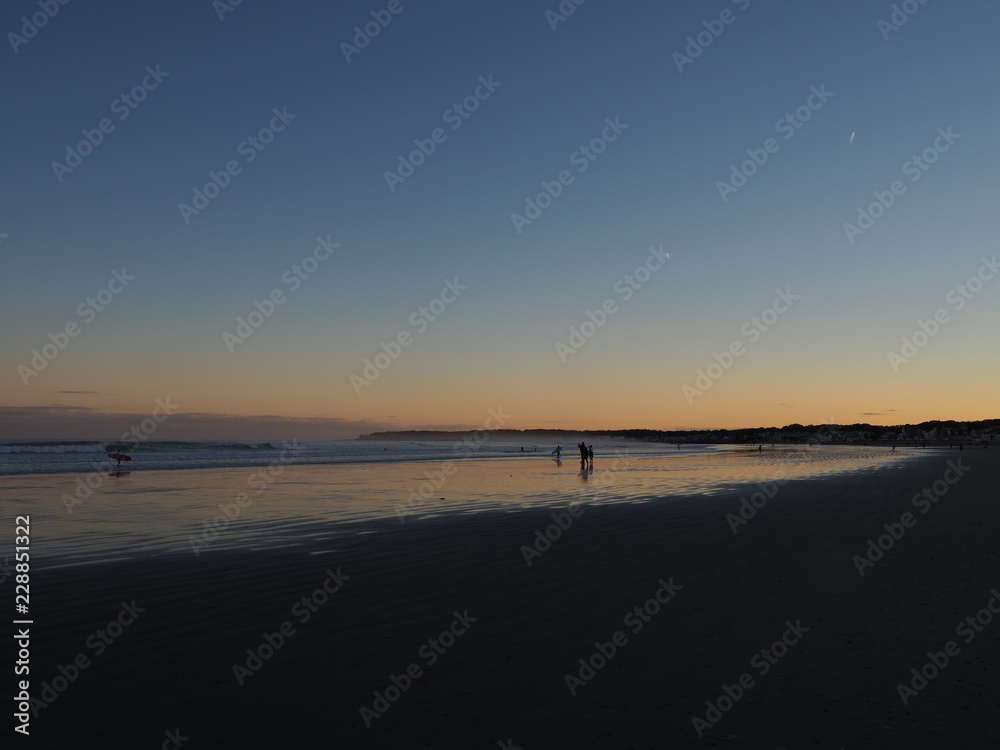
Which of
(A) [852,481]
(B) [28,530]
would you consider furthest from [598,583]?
(A) [852,481]

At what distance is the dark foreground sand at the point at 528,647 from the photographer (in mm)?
5543

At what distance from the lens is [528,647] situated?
7.57m

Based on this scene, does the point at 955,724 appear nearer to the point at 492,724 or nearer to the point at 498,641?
the point at 492,724

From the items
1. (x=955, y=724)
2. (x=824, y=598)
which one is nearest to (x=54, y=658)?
(x=955, y=724)

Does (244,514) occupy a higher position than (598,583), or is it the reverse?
(244,514)

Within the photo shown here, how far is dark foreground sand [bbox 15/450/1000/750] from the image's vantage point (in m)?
5.54

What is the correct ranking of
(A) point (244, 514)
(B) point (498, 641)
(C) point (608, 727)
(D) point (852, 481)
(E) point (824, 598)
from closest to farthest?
(C) point (608, 727) → (B) point (498, 641) → (E) point (824, 598) → (A) point (244, 514) → (D) point (852, 481)

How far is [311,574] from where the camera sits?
11445mm

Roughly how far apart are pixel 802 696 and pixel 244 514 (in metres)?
17.0

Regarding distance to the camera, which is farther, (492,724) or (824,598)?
(824,598)

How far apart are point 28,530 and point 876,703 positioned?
18.7 meters

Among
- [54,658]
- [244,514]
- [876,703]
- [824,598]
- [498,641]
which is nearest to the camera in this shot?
[876,703]

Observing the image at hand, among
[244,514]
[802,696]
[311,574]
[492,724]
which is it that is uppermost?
[244,514]

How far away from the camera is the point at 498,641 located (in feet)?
25.6
